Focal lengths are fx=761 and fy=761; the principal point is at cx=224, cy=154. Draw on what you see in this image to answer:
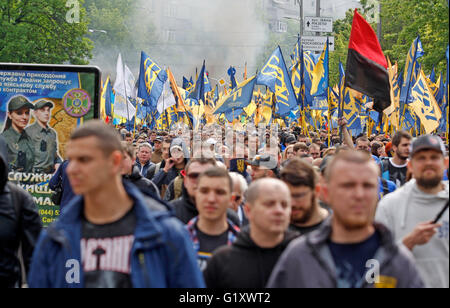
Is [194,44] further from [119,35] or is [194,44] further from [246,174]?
[246,174]

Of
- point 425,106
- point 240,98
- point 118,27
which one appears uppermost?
point 118,27

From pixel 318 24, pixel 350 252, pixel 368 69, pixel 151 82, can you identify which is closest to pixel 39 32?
pixel 318 24

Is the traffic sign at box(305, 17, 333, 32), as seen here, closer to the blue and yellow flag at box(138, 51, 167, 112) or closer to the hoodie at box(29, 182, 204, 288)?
the blue and yellow flag at box(138, 51, 167, 112)

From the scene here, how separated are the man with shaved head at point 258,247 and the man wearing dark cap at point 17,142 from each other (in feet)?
16.2

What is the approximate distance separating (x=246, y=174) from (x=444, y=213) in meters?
4.93

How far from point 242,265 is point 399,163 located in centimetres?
491

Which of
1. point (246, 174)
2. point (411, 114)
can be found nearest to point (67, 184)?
point (246, 174)

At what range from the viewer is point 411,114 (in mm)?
18547

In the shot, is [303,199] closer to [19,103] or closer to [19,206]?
[19,206]

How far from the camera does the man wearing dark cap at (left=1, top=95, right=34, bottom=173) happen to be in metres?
8.47

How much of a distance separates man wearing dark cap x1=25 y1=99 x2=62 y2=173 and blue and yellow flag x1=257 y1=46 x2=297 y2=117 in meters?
8.49

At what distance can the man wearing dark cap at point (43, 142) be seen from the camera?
852 centimetres

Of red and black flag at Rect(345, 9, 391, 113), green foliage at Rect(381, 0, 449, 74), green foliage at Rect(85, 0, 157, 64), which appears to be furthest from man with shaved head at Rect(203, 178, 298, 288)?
green foliage at Rect(85, 0, 157, 64)

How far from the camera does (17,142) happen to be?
8469 mm
